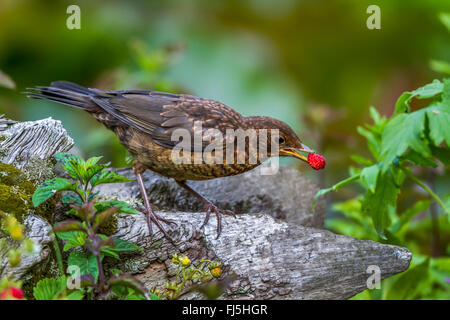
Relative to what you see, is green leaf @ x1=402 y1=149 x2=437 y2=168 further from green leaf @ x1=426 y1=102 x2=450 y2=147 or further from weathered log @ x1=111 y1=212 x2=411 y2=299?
weathered log @ x1=111 y1=212 x2=411 y2=299

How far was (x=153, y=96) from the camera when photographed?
3482 millimetres

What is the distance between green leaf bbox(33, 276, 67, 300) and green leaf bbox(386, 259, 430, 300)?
179 centimetres

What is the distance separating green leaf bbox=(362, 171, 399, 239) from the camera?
282 cm

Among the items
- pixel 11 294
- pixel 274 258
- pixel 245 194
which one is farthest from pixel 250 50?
pixel 11 294

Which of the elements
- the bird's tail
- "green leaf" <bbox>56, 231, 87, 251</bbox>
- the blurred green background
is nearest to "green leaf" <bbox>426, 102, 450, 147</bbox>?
"green leaf" <bbox>56, 231, 87, 251</bbox>

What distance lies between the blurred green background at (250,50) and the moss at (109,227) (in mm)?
2840

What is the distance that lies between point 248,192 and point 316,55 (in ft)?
10.8

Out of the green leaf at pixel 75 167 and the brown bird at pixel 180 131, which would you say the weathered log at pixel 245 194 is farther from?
the green leaf at pixel 75 167

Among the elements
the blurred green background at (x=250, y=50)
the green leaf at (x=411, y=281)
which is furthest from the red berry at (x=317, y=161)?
the blurred green background at (x=250, y=50)

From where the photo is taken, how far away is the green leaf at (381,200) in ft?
9.26

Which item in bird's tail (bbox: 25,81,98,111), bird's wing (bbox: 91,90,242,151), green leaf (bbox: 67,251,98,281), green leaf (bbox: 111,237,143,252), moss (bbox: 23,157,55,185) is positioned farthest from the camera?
bird's tail (bbox: 25,81,98,111)

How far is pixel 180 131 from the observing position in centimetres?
324

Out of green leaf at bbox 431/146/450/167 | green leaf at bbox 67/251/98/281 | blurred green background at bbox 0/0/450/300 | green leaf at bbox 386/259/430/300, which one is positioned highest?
blurred green background at bbox 0/0/450/300

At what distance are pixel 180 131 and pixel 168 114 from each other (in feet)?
0.51
